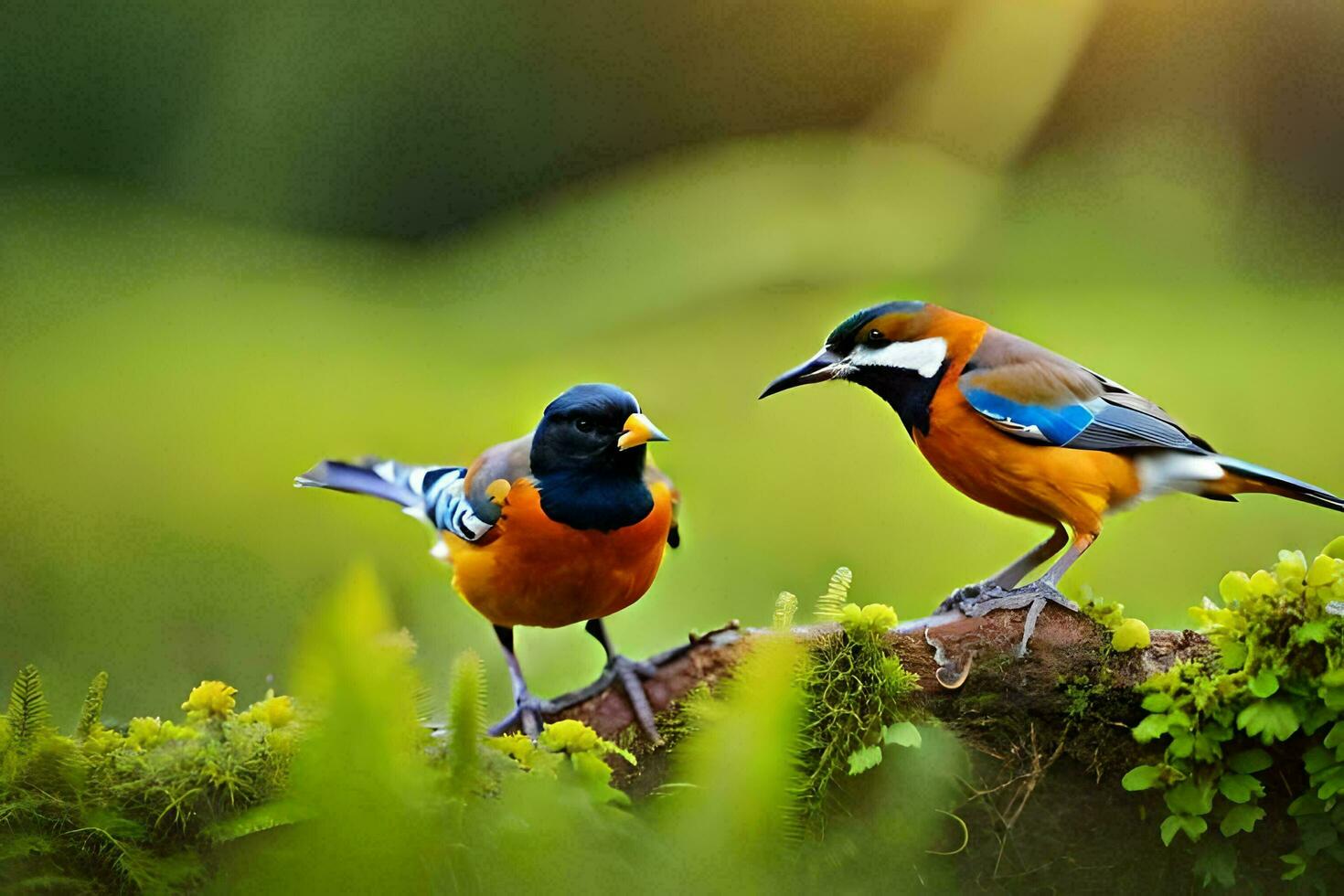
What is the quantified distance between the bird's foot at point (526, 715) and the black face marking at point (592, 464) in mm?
297

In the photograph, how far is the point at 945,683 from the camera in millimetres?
1716

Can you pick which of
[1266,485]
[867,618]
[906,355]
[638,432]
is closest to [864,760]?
[867,618]

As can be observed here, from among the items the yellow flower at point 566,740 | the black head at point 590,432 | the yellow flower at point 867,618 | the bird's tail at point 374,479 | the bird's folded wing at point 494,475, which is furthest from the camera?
the bird's tail at point 374,479

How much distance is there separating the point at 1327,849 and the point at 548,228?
3865mm

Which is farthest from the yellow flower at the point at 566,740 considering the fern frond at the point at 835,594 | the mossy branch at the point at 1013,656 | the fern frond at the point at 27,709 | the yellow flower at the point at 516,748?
the fern frond at the point at 27,709

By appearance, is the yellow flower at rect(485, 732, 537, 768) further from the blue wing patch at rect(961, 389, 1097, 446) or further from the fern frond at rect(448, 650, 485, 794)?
the blue wing patch at rect(961, 389, 1097, 446)

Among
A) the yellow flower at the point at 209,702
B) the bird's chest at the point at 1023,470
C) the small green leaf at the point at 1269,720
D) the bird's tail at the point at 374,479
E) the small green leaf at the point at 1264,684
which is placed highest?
the bird's tail at the point at 374,479

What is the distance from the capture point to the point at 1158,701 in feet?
5.48

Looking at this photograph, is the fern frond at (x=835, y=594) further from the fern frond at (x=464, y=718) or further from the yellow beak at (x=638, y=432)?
the fern frond at (x=464, y=718)

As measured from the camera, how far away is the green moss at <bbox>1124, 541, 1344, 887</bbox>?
161cm

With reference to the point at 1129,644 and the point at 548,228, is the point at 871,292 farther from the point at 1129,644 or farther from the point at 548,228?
the point at 1129,644

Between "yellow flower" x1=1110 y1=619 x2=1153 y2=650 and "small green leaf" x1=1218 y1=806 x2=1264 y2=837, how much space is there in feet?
0.75

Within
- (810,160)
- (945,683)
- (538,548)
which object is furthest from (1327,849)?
(810,160)

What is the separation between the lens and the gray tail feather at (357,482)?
2336 mm
